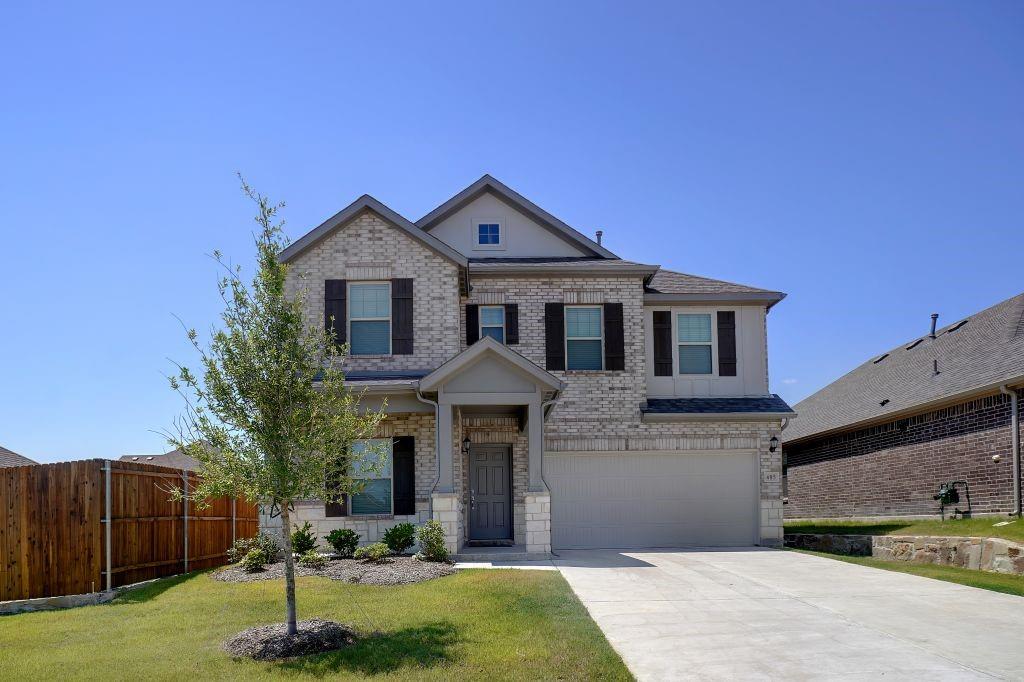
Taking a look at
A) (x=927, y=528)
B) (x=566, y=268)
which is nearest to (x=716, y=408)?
(x=566, y=268)

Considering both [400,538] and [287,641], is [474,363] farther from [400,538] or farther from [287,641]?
[287,641]

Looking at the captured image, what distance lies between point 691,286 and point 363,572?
1071cm

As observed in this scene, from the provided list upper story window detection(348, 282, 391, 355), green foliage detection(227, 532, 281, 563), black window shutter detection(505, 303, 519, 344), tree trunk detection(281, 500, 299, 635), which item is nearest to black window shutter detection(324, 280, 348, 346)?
upper story window detection(348, 282, 391, 355)

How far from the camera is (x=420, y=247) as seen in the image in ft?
61.2

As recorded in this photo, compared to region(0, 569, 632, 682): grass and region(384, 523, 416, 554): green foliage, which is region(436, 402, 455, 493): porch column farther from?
region(0, 569, 632, 682): grass

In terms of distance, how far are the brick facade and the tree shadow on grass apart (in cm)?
1263

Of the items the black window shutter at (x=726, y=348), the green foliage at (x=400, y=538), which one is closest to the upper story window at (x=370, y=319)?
the green foliage at (x=400, y=538)

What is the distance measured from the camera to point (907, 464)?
2098 cm

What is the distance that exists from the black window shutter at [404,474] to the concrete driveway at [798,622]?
A: 4.12m

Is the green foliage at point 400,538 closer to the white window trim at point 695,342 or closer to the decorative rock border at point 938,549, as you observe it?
the white window trim at point 695,342

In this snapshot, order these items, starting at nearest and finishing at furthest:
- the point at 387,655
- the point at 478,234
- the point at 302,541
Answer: the point at 387,655 → the point at 302,541 → the point at 478,234

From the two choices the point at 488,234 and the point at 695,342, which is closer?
the point at 695,342

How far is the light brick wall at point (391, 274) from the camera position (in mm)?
18312

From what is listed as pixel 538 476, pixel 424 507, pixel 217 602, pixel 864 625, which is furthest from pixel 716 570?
pixel 217 602
